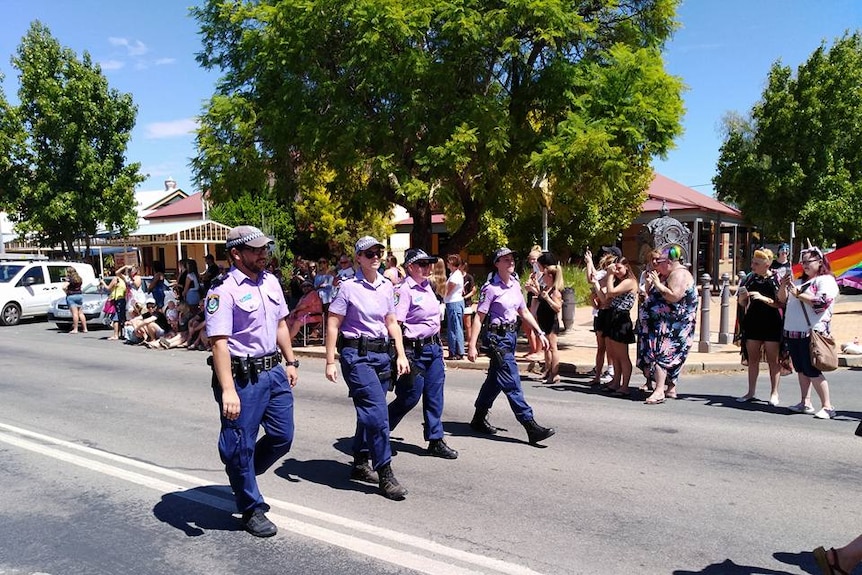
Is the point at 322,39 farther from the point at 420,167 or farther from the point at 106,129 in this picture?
the point at 106,129

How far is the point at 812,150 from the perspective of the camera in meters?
25.0

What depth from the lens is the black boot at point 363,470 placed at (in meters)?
5.21

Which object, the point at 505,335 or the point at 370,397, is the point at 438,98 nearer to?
the point at 505,335

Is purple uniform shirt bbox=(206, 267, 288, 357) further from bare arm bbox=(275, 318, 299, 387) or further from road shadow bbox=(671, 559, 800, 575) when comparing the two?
road shadow bbox=(671, 559, 800, 575)

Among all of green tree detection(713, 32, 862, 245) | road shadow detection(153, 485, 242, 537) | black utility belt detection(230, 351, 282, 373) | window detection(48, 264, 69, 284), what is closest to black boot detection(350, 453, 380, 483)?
road shadow detection(153, 485, 242, 537)

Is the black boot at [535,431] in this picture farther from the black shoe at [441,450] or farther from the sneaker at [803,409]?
the sneaker at [803,409]

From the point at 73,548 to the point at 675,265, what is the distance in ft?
21.8

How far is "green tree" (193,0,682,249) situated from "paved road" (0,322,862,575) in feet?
18.2

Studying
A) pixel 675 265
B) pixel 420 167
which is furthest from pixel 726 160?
pixel 675 265

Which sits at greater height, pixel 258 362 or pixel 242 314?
pixel 242 314

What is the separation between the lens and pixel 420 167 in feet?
40.9

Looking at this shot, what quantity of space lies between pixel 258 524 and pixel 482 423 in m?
2.98

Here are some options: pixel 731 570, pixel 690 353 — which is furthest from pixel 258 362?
pixel 690 353

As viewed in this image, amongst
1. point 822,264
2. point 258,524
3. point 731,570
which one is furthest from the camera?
point 822,264
